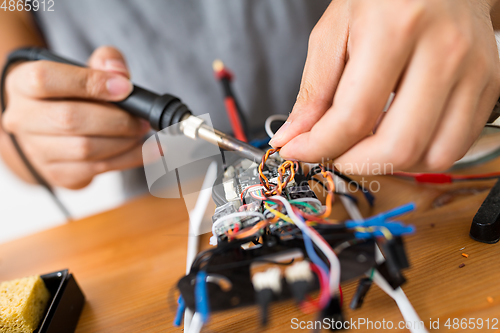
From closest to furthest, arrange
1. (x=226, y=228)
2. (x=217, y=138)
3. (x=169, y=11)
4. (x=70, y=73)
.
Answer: (x=226, y=228)
(x=217, y=138)
(x=70, y=73)
(x=169, y=11)

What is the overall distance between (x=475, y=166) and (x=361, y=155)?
0.32 m

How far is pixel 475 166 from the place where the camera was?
0.47 m

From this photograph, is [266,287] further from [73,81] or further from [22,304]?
[73,81]

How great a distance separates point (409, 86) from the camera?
257 mm

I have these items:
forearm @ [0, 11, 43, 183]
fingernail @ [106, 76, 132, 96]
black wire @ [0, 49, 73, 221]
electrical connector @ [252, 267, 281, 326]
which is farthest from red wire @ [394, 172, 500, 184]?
forearm @ [0, 11, 43, 183]

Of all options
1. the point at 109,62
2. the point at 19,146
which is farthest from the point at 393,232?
the point at 19,146

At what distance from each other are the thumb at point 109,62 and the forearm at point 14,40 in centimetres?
29

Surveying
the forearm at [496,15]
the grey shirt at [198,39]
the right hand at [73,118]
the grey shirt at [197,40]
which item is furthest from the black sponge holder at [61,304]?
the forearm at [496,15]

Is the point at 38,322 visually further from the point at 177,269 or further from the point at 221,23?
the point at 221,23

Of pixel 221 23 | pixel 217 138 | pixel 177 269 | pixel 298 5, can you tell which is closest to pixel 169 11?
pixel 221 23

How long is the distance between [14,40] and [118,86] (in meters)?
0.47

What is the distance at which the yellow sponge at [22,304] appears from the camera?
11.9 inches

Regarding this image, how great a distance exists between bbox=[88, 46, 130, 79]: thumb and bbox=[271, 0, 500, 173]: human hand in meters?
0.41

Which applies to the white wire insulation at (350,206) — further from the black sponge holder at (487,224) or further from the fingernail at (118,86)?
the fingernail at (118,86)
